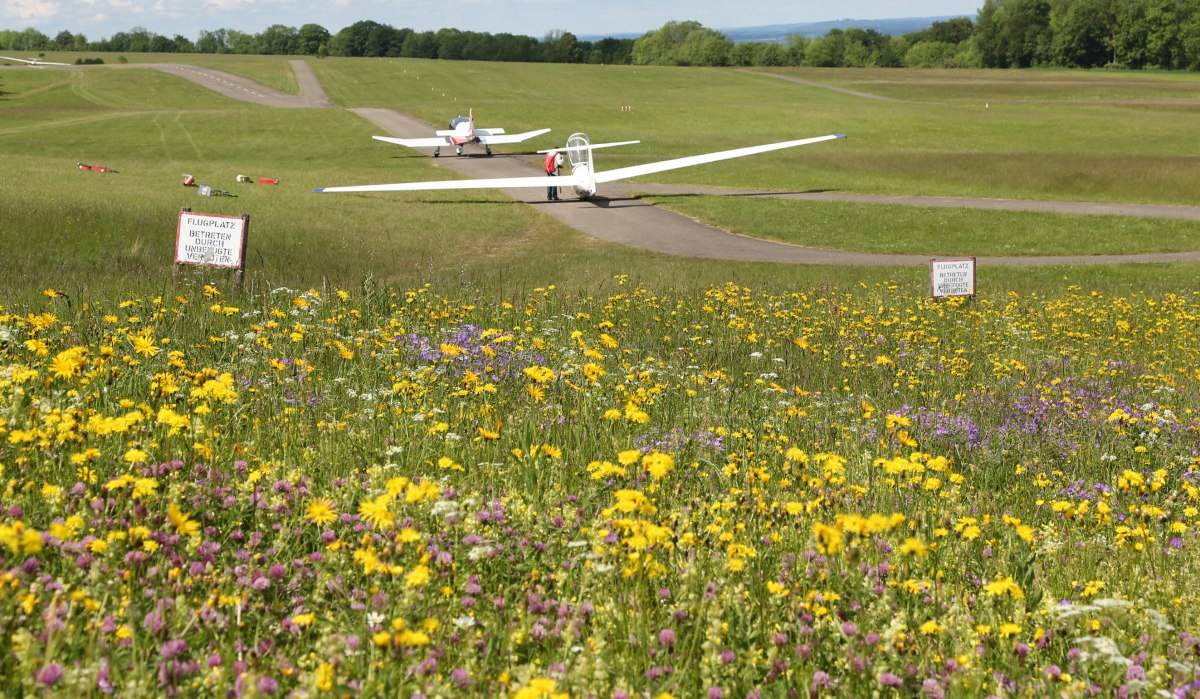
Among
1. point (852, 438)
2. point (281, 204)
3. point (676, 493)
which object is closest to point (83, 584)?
point (676, 493)

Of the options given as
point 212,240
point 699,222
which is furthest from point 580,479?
point 699,222

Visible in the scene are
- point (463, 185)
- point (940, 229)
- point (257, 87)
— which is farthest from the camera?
point (257, 87)

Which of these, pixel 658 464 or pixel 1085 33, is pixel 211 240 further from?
pixel 1085 33

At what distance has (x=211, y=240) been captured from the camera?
13.4m

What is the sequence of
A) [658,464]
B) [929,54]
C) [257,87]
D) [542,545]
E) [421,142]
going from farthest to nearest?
[929,54] < [257,87] < [421,142] < [542,545] < [658,464]

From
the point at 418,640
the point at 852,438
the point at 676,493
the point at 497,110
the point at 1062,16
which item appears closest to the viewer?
the point at 418,640

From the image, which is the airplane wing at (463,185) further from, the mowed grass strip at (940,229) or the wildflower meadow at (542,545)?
the wildflower meadow at (542,545)

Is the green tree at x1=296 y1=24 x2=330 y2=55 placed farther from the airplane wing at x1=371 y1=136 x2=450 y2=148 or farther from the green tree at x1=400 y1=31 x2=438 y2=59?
the airplane wing at x1=371 y1=136 x2=450 y2=148

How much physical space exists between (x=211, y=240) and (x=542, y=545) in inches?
421

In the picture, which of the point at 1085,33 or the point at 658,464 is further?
the point at 1085,33

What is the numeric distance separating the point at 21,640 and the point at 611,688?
2.03 metres

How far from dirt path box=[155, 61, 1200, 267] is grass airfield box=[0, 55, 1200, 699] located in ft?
10.7

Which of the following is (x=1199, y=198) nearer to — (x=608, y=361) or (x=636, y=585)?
(x=608, y=361)

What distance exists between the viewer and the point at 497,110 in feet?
242
